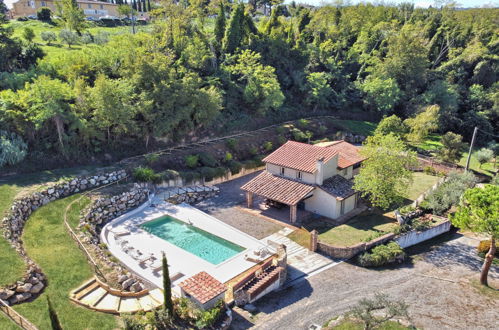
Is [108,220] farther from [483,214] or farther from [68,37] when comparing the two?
[68,37]

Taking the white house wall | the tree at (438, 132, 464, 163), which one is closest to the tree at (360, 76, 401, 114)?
A: the tree at (438, 132, 464, 163)

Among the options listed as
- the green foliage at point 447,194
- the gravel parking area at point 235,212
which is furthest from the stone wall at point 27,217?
the green foliage at point 447,194

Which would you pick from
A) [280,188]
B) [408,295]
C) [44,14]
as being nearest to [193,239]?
[280,188]

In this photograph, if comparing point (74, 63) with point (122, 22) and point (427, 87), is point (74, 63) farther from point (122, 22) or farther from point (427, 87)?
point (427, 87)

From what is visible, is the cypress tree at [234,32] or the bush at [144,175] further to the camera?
the cypress tree at [234,32]

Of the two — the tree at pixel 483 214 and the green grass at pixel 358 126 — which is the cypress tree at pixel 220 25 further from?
the tree at pixel 483 214

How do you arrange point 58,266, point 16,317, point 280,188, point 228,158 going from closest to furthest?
1. point 16,317
2. point 58,266
3. point 280,188
4. point 228,158
